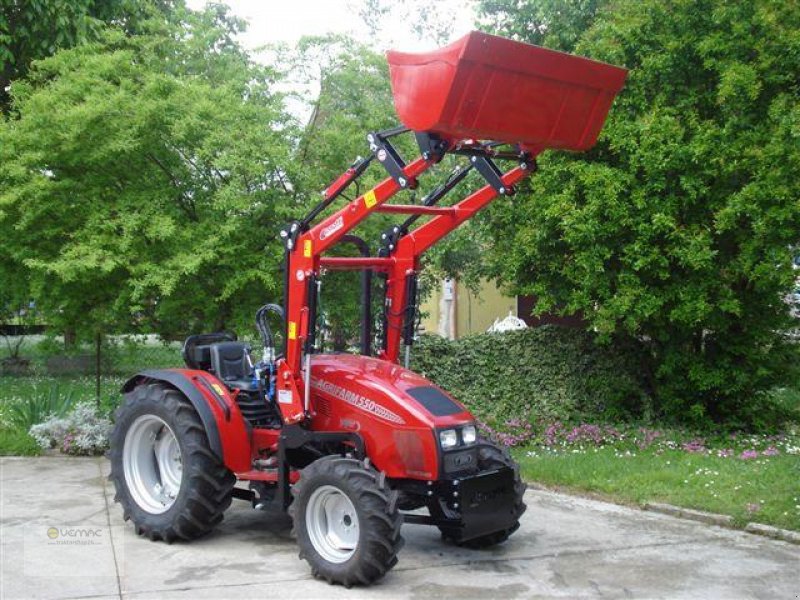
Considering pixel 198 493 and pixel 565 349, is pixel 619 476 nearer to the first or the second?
pixel 565 349

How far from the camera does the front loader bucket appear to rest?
5.43 meters

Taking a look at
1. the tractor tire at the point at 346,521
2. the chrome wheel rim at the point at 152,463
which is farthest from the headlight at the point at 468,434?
the chrome wheel rim at the point at 152,463

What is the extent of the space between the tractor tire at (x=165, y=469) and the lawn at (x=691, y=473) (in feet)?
12.1

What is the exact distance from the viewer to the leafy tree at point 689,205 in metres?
9.99

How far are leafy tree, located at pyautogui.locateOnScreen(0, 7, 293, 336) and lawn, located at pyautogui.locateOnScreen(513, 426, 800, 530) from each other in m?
3.78

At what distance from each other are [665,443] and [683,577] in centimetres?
428

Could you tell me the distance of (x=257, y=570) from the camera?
6.33 metres

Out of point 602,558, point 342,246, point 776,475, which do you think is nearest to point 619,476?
point 776,475

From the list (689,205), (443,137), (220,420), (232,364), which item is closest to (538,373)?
(689,205)

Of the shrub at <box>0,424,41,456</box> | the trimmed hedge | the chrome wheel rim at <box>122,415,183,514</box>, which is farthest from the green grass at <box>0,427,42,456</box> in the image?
the trimmed hedge

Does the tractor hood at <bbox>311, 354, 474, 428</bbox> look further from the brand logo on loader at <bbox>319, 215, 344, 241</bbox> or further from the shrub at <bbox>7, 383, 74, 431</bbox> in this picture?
the shrub at <bbox>7, 383, 74, 431</bbox>

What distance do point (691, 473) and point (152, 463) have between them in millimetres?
5123

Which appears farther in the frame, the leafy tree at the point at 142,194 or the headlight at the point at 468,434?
the leafy tree at the point at 142,194

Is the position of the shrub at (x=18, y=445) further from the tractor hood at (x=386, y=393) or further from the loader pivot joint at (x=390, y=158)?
the loader pivot joint at (x=390, y=158)
